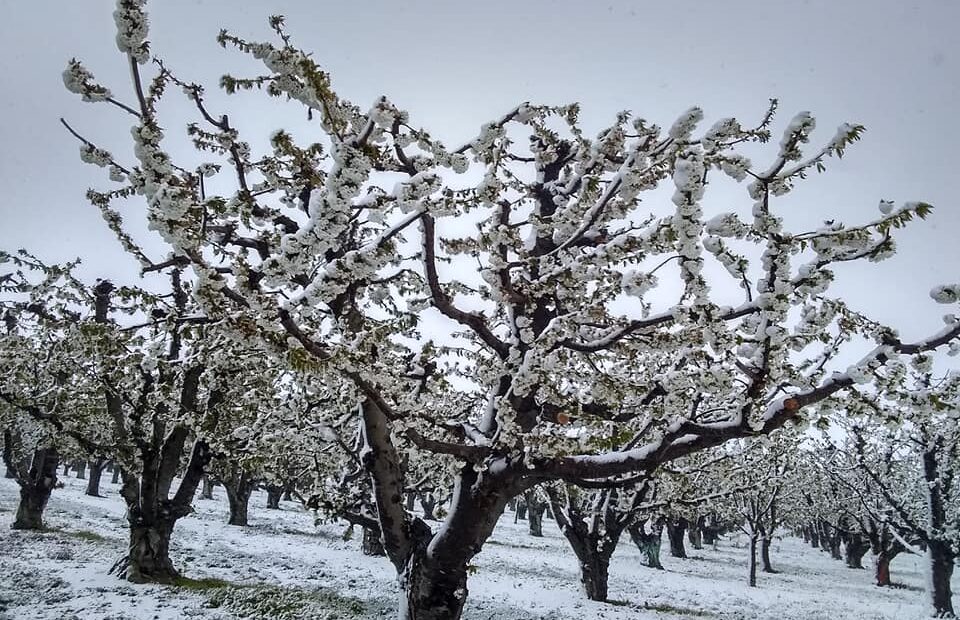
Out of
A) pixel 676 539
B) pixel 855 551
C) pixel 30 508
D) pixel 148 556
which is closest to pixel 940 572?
pixel 676 539

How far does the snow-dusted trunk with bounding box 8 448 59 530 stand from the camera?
19.4m

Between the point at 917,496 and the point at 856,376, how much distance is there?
94.5 ft

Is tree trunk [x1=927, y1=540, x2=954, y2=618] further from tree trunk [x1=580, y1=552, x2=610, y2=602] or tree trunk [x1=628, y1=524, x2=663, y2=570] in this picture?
tree trunk [x1=580, y1=552, x2=610, y2=602]

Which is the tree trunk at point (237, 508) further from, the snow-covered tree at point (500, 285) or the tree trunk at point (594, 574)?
the snow-covered tree at point (500, 285)

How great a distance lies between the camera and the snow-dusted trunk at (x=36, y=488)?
63.6 feet

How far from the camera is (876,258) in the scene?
4.14 metres

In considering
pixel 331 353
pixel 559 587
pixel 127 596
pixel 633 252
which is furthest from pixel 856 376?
pixel 559 587

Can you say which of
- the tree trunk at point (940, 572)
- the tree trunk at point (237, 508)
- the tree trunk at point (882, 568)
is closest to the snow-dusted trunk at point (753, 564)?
the tree trunk at point (940, 572)

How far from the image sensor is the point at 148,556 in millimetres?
12266

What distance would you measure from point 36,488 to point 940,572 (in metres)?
33.8

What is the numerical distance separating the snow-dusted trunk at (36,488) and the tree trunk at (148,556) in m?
10.4

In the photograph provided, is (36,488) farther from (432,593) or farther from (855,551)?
(855,551)

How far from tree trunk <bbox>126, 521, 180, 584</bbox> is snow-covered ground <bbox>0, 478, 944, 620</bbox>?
1.39ft

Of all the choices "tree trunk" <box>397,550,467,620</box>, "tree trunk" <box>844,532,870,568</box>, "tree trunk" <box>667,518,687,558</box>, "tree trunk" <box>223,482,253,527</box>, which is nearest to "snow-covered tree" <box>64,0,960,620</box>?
"tree trunk" <box>397,550,467,620</box>
